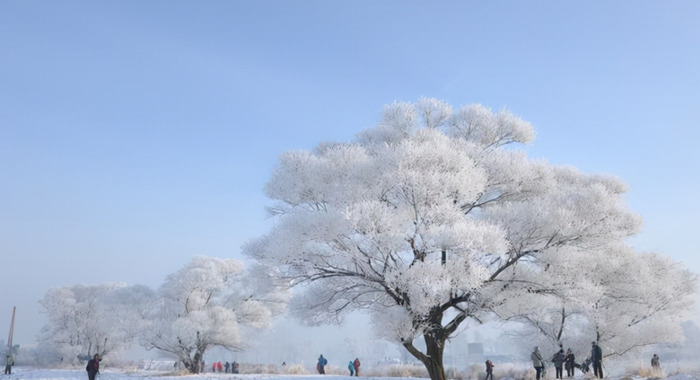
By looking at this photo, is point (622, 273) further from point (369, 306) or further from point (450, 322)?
point (369, 306)

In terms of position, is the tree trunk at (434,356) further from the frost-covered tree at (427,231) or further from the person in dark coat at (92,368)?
the person in dark coat at (92,368)

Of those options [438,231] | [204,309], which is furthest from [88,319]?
[438,231]

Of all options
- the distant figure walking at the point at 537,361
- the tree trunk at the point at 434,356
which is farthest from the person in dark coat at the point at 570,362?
the tree trunk at the point at 434,356

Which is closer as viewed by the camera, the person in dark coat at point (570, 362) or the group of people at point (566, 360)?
the group of people at point (566, 360)

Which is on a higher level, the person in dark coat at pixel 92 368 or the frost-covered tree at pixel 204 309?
the frost-covered tree at pixel 204 309

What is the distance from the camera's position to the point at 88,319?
147 feet

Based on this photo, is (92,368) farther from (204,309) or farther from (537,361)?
(537,361)

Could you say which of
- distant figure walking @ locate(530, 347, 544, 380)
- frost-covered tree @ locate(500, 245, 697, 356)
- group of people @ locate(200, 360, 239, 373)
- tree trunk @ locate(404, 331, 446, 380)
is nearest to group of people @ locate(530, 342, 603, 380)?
distant figure walking @ locate(530, 347, 544, 380)

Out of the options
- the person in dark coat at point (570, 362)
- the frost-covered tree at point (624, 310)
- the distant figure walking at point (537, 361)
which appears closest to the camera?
the distant figure walking at point (537, 361)

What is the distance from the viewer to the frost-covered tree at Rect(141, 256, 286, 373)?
33156 millimetres

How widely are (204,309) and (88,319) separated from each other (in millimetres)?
15605

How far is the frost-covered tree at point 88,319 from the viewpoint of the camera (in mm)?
43562

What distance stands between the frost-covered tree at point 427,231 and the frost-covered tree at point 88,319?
29.2 meters

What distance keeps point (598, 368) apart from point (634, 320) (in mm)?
8901
